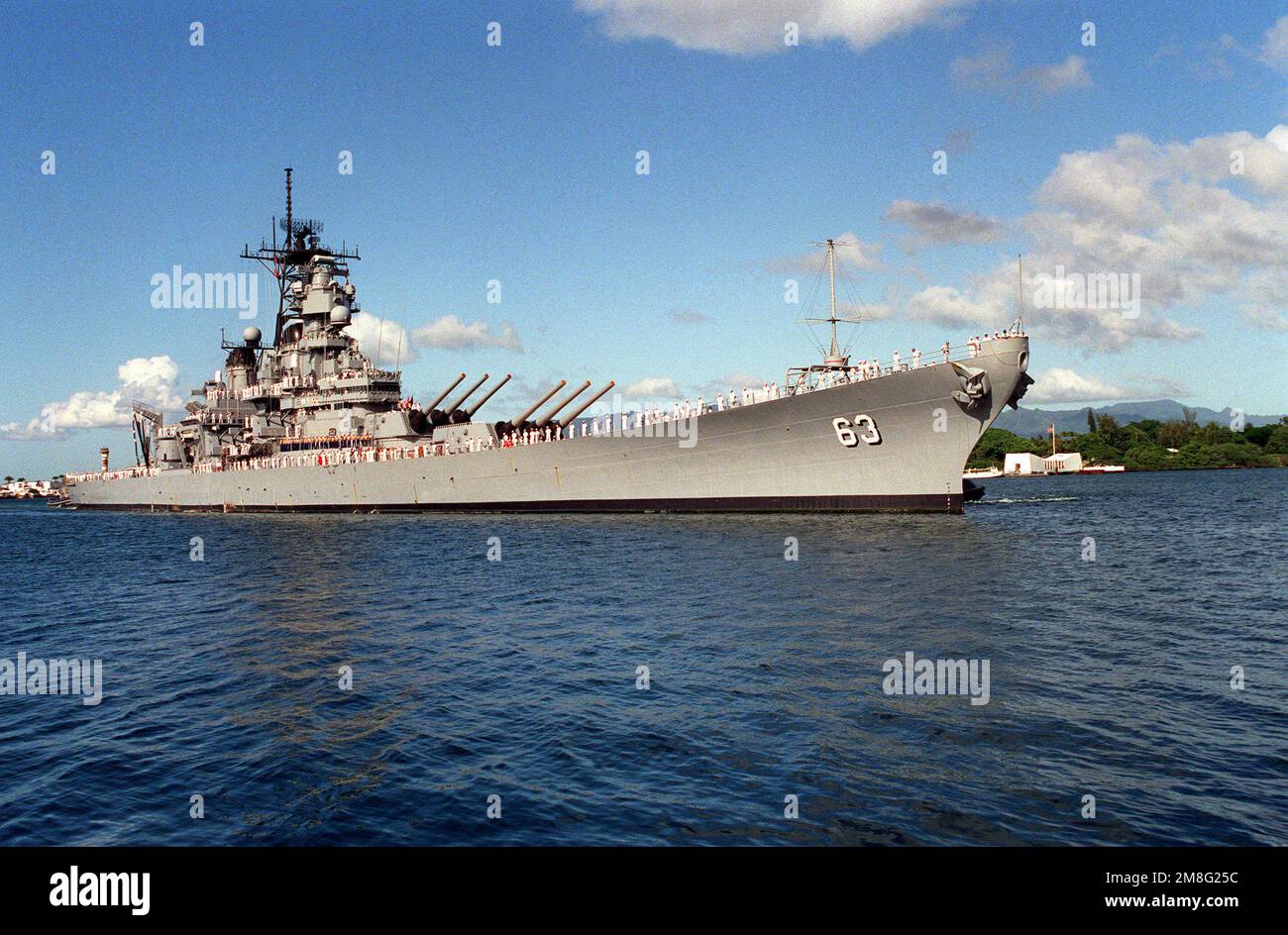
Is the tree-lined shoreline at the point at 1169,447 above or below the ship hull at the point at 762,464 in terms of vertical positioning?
above

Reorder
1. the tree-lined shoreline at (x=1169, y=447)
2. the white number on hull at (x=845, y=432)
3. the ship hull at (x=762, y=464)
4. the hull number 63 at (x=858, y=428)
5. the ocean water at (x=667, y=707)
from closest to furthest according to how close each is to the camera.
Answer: the ocean water at (x=667, y=707) < the ship hull at (x=762, y=464) < the hull number 63 at (x=858, y=428) < the white number on hull at (x=845, y=432) < the tree-lined shoreline at (x=1169, y=447)

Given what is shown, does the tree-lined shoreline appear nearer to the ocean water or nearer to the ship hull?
the ship hull

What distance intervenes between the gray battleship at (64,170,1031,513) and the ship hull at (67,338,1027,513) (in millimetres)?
71

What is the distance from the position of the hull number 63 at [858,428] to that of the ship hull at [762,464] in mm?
149

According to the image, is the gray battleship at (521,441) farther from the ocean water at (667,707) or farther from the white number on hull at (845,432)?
the ocean water at (667,707)

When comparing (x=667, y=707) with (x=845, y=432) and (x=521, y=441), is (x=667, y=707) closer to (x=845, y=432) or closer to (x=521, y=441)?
(x=845, y=432)

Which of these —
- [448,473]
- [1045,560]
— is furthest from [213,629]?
[448,473]

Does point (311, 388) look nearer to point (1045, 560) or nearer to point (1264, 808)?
point (1045, 560)

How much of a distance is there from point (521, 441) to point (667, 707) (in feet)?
118

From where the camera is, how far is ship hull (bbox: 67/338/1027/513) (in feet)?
110

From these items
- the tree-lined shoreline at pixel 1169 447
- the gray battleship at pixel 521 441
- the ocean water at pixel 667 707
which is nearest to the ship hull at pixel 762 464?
the gray battleship at pixel 521 441

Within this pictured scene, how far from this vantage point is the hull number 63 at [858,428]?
3438 centimetres

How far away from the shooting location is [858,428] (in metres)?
34.7
